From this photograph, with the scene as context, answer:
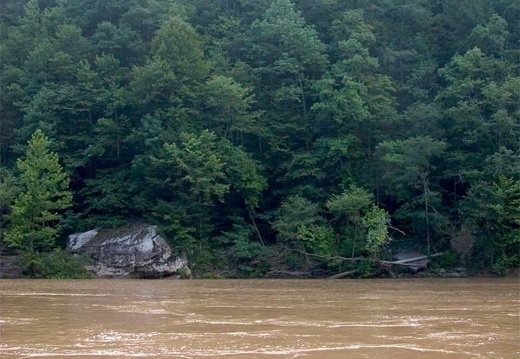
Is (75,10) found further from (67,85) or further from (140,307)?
(140,307)

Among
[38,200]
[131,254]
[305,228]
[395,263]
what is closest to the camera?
[395,263]

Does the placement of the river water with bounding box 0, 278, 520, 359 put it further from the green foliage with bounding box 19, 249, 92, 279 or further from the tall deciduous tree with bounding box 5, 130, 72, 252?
the tall deciduous tree with bounding box 5, 130, 72, 252

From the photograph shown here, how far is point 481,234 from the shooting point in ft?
102

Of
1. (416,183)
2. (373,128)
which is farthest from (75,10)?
(416,183)

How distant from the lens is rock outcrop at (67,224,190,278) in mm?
31203

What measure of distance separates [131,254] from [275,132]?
1002 cm

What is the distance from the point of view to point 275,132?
123 feet

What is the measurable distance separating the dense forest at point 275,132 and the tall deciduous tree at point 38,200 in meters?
0.08

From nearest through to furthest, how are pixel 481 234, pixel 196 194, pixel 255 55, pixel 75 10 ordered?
1. pixel 481 234
2. pixel 196 194
3. pixel 255 55
4. pixel 75 10

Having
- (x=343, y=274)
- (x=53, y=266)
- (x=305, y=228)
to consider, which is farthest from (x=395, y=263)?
(x=53, y=266)

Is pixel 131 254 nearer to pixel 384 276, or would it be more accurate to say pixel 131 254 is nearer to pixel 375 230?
pixel 375 230

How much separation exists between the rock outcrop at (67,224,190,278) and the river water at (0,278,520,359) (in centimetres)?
1230

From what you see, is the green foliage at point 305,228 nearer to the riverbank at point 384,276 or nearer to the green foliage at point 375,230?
the riverbank at point 384,276

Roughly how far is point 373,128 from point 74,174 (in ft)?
48.4
